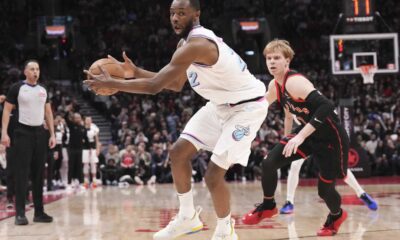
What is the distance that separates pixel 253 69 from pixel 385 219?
16.6m

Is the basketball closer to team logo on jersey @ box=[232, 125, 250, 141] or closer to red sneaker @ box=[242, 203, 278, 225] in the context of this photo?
team logo on jersey @ box=[232, 125, 250, 141]

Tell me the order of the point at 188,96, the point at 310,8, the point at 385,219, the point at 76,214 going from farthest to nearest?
the point at 310,8 < the point at 188,96 < the point at 76,214 < the point at 385,219

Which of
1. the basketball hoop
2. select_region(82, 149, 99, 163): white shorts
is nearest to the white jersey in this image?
select_region(82, 149, 99, 163): white shorts

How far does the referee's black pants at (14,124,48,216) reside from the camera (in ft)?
22.4

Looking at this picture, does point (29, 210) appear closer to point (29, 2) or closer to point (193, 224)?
point (193, 224)

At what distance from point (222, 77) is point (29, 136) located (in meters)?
3.23

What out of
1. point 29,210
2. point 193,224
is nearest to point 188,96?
point 29,210

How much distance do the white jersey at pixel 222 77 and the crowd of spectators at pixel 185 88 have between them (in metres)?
10.0

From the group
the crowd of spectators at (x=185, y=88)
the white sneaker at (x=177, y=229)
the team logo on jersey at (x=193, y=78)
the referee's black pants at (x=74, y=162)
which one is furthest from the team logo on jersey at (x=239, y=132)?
the crowd of spectators at (x=185, y=88)

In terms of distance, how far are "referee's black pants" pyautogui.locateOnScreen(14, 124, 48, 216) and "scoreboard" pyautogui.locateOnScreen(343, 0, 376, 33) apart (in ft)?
27.9

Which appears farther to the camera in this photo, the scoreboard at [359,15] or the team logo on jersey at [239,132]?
the scoreboard at [359,15]

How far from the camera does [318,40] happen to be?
79.3ft

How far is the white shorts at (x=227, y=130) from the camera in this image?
4.46m

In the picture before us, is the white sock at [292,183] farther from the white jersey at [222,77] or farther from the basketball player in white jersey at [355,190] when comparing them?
the white jersey at [222,77]
